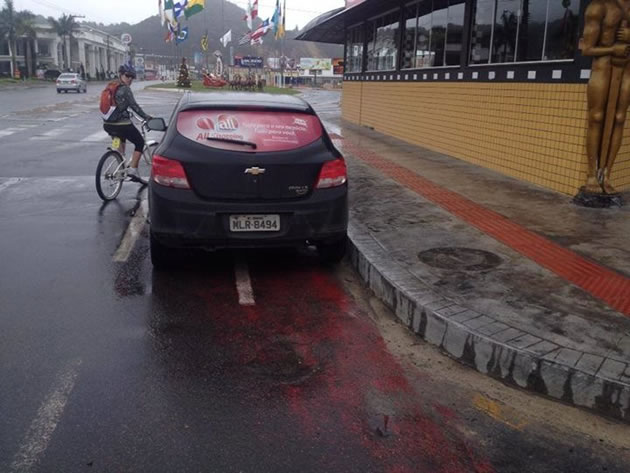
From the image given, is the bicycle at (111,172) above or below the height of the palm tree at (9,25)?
below

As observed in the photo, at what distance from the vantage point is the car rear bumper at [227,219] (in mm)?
5258

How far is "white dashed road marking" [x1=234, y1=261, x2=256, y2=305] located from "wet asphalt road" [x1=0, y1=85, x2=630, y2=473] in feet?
Answer: 0.14

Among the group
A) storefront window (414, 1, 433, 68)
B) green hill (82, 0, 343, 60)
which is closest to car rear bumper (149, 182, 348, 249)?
storefront window (414, 1, 433, 68)

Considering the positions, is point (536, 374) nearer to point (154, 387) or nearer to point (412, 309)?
point (412, 309)

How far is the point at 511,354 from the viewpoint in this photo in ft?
12.5

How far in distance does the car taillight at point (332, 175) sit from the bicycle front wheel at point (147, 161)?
2.97 metres

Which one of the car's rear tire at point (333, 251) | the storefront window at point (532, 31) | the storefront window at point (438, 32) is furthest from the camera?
the storefront window at point (438, 32)

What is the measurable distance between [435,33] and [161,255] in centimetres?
1049

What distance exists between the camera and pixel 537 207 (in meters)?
7.95

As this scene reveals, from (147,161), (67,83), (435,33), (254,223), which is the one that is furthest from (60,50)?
(254,223)

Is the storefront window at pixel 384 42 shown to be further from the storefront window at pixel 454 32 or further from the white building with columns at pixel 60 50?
the white building with columns at pixel 60 50

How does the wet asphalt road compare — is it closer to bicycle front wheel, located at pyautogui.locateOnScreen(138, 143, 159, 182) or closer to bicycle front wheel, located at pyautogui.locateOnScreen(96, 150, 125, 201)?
bicycle front wheel, located at pyautogui.locateOnScreen(96, 150, 125, 201)

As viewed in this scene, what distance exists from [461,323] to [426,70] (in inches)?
447

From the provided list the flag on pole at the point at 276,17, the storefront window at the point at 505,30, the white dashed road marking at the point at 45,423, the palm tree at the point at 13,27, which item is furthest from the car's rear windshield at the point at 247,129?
the palm tree at the point at 13,27
